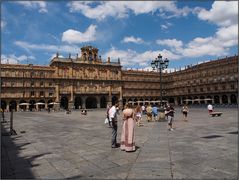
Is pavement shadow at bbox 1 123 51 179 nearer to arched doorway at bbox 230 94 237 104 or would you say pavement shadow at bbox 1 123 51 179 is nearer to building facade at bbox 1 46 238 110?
building facade at bbox 1 46 238 110

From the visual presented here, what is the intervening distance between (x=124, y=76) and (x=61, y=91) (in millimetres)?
22044

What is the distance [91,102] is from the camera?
65.8 m

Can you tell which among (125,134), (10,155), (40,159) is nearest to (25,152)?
(10,155)

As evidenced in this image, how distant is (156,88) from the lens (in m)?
79.1

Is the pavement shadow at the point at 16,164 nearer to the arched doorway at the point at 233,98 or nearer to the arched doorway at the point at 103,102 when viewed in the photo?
the arched doorway at the point at 103,102

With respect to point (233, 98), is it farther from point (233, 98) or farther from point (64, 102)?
point (64, 102)

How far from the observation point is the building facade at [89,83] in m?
55.9

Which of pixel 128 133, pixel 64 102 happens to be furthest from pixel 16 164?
pixel 64 102

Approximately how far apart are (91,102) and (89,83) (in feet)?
19.6

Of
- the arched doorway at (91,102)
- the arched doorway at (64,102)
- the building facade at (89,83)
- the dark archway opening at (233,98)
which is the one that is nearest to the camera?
the building facade at (89,83)

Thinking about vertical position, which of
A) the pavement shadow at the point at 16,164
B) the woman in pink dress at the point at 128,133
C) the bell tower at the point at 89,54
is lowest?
the pavement shadow at the point at 16,164

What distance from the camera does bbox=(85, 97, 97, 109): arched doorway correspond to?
64688 mm

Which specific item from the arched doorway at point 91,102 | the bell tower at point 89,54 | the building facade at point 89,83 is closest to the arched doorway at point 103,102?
the building facade at point 89,83

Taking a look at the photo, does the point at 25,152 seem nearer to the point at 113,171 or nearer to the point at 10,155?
the point at 10,155
